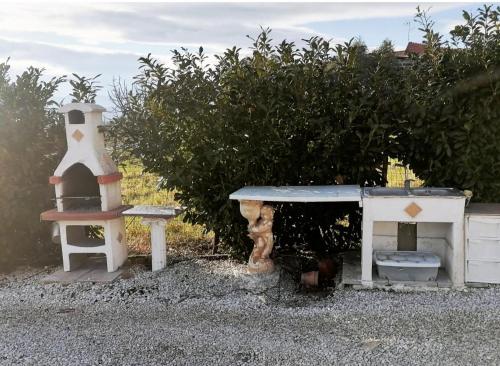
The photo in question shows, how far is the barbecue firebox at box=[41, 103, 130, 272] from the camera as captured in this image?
231 inches

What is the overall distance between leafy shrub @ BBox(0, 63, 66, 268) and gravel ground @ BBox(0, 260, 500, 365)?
951mm

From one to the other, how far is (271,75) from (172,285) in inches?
108

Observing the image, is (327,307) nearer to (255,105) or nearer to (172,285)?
(172,285)

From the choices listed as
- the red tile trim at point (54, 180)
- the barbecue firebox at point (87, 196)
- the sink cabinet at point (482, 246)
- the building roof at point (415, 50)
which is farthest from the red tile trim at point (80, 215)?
the building roof at point (415, 50)

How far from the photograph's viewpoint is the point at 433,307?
15.7 ft

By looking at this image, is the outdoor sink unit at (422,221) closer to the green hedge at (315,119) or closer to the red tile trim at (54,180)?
the green hedge at (315,119)

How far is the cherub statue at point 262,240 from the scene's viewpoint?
18.5 feet

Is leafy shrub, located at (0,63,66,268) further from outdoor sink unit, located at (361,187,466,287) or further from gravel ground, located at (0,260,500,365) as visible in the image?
outdoor sink unit, located at (361,187,466,287)

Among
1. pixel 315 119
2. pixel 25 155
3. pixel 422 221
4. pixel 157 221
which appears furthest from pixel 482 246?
pixel 25 155

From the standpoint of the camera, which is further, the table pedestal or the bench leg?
the bench leg

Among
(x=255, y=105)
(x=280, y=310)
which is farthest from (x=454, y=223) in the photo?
(x=255, y=105)

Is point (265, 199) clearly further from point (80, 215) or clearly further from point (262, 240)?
point (80, 215)

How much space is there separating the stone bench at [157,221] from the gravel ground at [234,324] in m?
0.30

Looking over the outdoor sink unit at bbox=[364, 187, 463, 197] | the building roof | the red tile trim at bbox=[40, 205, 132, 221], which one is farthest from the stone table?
the building roof
